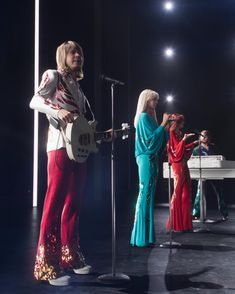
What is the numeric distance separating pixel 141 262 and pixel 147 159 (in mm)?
915

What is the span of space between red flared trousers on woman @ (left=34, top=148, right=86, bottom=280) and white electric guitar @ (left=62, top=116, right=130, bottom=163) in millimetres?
110

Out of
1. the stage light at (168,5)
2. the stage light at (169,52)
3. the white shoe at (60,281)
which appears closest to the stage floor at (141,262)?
the white shoe at (60,281)

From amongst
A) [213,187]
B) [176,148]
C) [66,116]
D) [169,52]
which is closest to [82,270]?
[66,116]

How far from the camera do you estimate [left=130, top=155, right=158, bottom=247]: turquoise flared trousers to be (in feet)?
11.9

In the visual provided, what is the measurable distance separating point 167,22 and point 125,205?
4.53 metres

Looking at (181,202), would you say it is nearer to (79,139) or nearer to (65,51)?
(79,139)

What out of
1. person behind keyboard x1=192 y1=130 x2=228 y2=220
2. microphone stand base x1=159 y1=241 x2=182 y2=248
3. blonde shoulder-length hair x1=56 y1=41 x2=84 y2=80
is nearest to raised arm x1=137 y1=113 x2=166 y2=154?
microphone stand base x1=159 y1=241 x2=182 y2=248

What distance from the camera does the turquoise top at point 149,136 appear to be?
11.8ft

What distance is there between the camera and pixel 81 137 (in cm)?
249

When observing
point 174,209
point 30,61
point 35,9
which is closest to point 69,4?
point 35,9

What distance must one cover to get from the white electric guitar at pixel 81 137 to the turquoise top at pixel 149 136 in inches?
39.1

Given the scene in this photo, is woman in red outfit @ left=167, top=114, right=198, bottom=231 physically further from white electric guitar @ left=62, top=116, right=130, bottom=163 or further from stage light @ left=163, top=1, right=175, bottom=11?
stage light @ left=163, top=1, right=175, bottom=11

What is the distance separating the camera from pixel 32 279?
8.58 ft

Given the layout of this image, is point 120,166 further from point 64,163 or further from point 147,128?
point 64,163
